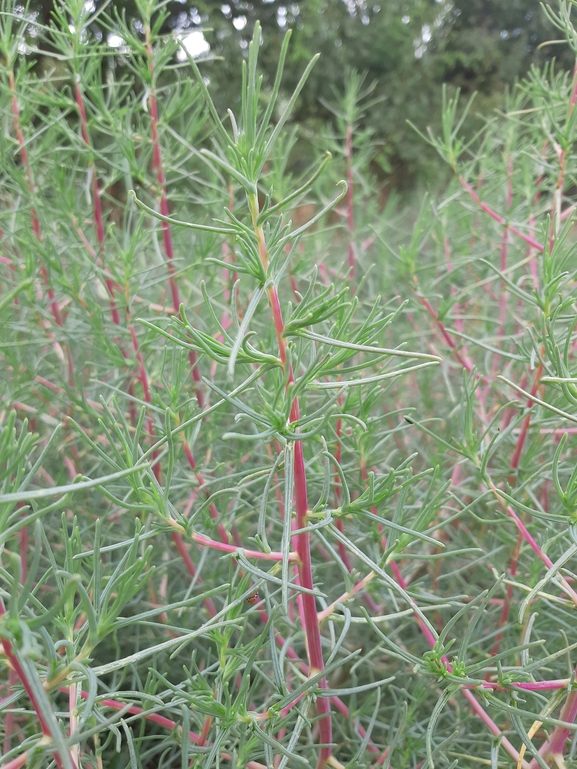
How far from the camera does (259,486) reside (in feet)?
1.89

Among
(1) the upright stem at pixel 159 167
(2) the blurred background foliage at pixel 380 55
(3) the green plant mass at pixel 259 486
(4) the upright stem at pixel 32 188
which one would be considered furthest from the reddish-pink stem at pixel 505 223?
(2) the blurred background foliage at pixel 380 55

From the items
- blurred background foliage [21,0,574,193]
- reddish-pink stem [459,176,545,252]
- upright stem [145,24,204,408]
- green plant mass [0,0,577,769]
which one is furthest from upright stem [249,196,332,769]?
blurred background foliage [21,0,574,193]

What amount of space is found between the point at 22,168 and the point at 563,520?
74 centimetres

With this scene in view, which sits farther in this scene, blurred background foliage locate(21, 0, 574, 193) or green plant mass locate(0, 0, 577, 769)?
blurred background foliage locate(21, 0, 574, 193)

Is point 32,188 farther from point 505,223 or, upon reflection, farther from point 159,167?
point 505,223

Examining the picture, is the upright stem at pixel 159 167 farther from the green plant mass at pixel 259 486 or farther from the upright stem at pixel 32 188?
the upright stem at pixel 32 188

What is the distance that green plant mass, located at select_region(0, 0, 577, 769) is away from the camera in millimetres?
295

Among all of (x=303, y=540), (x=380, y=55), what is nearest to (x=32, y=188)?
(x=303, y=540)

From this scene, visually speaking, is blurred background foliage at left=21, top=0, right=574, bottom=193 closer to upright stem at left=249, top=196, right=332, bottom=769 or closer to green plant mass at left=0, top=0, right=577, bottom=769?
green plant mass at left=0, top=0, right=577, bottom=769

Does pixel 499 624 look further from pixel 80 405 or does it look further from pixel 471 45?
pixel 471 45

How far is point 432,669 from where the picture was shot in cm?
37

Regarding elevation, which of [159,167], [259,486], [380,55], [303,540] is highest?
[380,55]

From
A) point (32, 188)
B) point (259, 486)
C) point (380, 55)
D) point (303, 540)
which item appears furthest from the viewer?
point (380, 55)

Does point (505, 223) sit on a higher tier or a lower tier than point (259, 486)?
higher
